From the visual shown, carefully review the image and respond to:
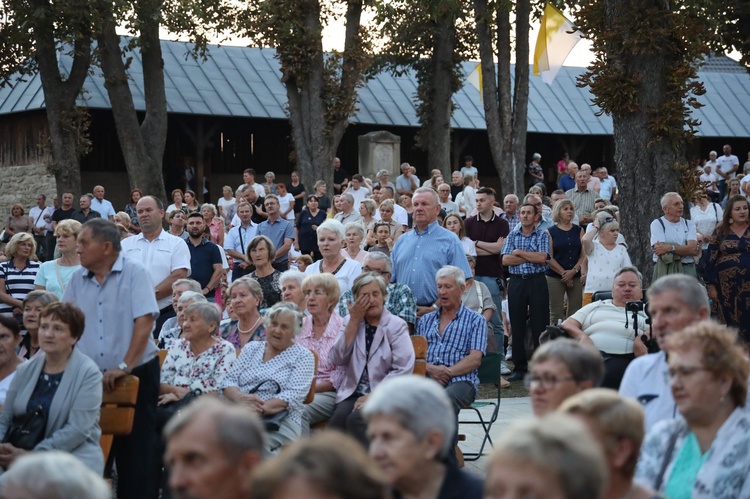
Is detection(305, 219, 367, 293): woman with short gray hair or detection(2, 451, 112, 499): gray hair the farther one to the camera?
detection(305, 219, 367, 293): woman with short gray hair

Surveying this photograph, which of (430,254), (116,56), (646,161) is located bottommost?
(430,254)

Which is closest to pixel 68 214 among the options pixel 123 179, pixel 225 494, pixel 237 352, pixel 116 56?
pixel 116 56

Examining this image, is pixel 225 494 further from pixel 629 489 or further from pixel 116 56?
pixel 116 56

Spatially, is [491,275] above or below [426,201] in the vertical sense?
below

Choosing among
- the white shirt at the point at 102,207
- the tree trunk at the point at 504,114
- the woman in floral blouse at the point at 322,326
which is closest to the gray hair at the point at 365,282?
the woman in floral blouse at the point at 322,326

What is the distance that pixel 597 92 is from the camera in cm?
1270

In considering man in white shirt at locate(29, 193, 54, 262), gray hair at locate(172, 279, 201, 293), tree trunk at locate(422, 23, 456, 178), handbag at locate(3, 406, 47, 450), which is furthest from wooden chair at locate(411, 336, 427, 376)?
tree trunk at locate(422, 23, 456, 178)

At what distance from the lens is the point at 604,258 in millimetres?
12867

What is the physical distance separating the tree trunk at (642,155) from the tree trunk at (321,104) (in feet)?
40.0

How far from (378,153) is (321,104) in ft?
15.8

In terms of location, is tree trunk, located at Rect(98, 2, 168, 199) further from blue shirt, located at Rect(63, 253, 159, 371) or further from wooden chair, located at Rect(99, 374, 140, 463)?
wooden chair, located at Rect(99, 374, 140, 463)

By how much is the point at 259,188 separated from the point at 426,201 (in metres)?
14.6

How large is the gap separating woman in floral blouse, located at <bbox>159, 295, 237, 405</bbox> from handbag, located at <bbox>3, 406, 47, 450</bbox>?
1394 mm

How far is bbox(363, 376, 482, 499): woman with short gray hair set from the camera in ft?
13.9
